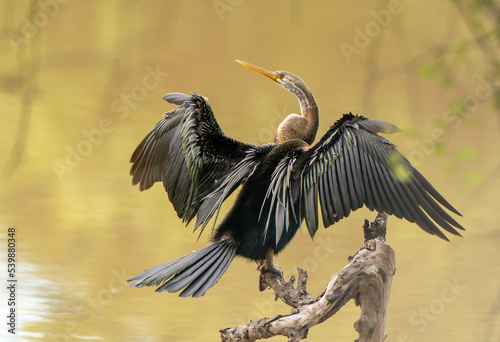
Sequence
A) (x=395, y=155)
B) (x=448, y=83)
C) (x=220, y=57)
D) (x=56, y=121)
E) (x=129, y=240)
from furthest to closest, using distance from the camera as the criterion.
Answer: (x=220, y=57) < (x=56, y=121) < (x=129, y=240) < (x=395, y=155) < (x=448, y=83)

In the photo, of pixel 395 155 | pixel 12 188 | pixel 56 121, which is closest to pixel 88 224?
pixel 12 188

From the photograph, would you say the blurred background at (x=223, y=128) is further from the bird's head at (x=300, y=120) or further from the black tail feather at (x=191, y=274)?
the black tail feather at (x=191, y=274)

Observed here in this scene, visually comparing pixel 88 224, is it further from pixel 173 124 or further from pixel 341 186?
pixel 341 186

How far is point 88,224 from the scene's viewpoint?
403cm

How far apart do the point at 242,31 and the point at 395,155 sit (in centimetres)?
535

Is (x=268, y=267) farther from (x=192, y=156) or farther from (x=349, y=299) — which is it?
(x=192, y=156)

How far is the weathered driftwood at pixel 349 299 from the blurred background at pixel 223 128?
385 millimetres

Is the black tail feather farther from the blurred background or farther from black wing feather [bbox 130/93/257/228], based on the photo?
the blurred background

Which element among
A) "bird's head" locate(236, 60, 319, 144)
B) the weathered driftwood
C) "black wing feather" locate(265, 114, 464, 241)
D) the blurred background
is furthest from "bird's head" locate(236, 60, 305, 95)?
the weathered driftwood

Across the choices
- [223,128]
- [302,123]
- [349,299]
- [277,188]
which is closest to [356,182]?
[277,188]

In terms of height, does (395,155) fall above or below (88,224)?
below

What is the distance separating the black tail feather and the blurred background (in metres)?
0.65

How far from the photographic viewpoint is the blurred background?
2838mm

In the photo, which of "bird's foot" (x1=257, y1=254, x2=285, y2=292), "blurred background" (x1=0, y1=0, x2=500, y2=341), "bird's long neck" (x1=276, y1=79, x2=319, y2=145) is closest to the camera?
"bird's foot" (x1=257, y1=254, x2=285, y2=292)
